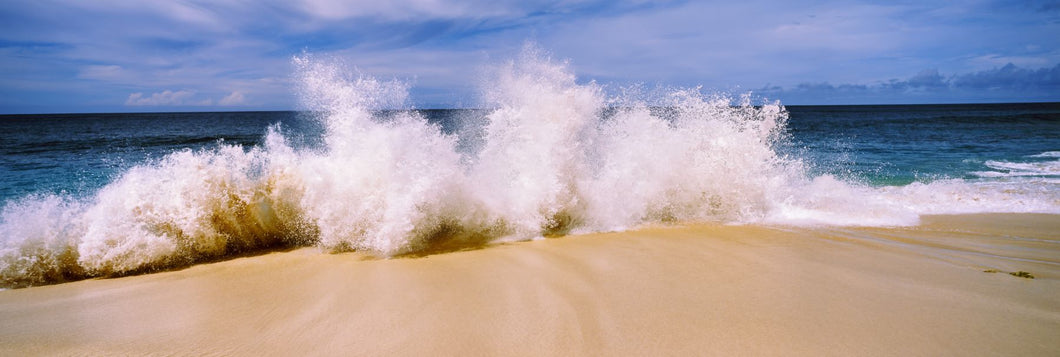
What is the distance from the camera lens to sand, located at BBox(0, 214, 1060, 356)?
2.63 metres

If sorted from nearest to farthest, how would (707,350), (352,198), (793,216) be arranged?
1. (707,350)
2. (352,198)
3. (793,216)

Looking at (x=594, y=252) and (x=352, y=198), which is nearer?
(x=594, y=252)

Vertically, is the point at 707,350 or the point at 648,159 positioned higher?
the point at 648,159

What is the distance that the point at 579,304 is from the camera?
122 inches

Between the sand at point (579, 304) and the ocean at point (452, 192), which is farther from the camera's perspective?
the ocean at point (452, 192)

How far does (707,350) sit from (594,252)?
1.88m

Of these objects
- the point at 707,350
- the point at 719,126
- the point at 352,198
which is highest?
the point at 719,126

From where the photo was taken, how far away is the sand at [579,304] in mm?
2627

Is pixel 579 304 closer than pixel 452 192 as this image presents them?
Yes

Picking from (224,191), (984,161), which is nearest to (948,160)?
(984,161)

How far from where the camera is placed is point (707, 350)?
2508mm

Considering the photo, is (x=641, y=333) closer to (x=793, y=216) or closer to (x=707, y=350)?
(x=707, y=350)

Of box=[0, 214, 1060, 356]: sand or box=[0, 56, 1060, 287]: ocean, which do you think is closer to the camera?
box=[0, 214, 1060, 356]: sand

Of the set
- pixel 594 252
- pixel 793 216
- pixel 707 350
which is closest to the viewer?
pixel 707 350
